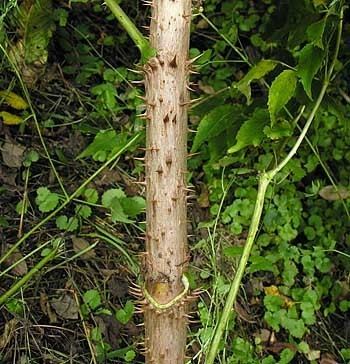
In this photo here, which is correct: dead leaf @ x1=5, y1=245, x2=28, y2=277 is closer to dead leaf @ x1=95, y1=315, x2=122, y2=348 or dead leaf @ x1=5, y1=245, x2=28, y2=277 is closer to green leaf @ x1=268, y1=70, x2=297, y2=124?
dead leaf @ x1=95, y1=315, x2=122, y2=348

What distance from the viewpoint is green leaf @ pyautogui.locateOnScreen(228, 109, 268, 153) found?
3.96ft

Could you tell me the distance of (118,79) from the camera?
207cm

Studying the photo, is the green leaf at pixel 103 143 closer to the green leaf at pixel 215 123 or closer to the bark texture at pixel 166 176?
the green leaf at pixel 215 123

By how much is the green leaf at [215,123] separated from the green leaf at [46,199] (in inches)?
21.4

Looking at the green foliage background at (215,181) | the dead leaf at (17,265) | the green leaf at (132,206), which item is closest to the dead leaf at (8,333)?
the green foliage background at (215,181)

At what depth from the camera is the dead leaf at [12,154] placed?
6.10 feet

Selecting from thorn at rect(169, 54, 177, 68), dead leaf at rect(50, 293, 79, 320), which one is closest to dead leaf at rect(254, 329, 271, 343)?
dead leaf at rect(50, 293, 79, 320)

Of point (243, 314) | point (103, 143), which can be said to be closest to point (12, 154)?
point (103, 143)

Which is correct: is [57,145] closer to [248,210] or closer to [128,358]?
[248,210]

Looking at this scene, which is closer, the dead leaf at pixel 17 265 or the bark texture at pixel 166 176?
the bark texture at pixel 166 176

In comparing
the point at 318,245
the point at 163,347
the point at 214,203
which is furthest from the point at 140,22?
the point at 163,347

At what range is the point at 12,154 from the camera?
6.14 ft

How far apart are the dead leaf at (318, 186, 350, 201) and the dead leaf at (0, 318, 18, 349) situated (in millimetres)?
855

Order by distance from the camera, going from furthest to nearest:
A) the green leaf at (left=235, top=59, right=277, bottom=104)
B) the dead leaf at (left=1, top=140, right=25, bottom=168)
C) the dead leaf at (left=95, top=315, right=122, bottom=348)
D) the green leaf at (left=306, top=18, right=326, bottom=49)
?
the dead leaf at (left=1, top=140, right=25, bottom=168), the dead leaf at (left=95, top=315, right=122, bottom=348), the green leaf at (left=235, top=59, right=277, bottom=104), the green leaf at (left=306, top=18, right=326, bottom=49)
